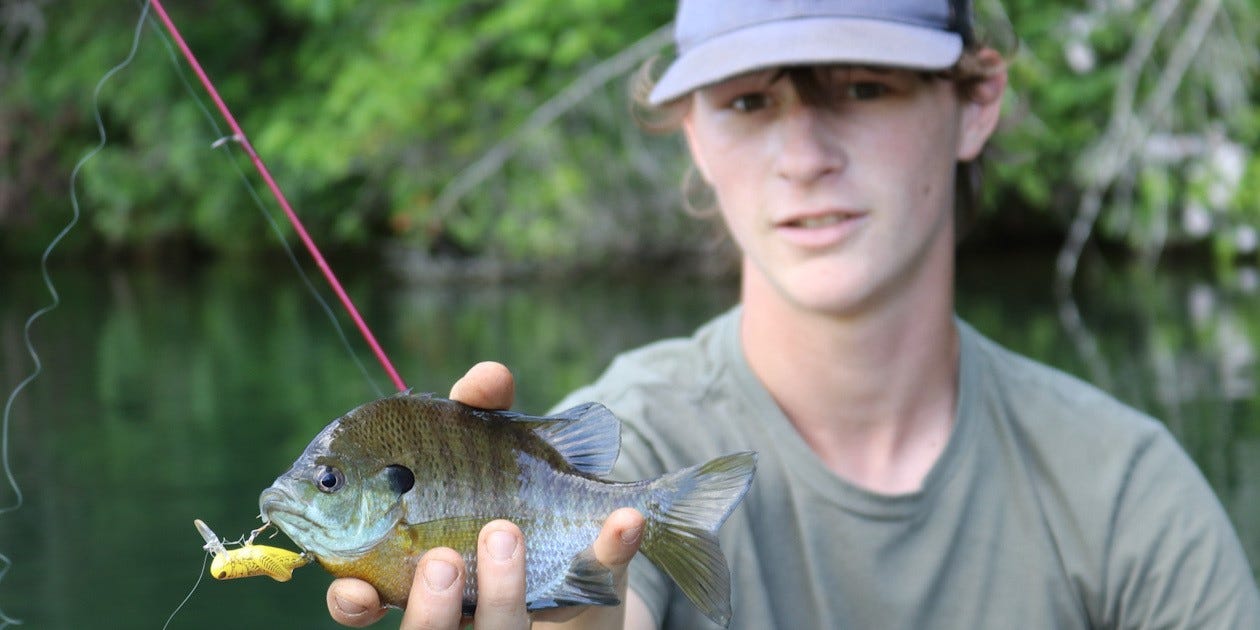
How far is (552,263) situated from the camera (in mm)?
14969

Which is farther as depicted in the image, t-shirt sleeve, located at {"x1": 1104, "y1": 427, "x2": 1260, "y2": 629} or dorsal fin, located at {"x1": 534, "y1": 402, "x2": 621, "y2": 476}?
t-shirt sleeve, located at {"x1": 1104, "y1": 427, "x2": 1260, "y2": 629}

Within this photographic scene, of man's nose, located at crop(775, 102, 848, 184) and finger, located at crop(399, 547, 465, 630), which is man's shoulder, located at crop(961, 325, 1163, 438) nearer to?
man's nose, located at crop(775, 102, 848, 184)

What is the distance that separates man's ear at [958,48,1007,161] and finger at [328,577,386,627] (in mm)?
1535

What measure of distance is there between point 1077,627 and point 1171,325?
8.11 meters

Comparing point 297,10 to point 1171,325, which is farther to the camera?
point 297,10

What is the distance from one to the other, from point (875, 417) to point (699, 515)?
85cm

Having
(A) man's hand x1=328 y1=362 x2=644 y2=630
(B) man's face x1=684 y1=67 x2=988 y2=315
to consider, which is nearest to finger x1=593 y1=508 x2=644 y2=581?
(A) man's hand x1=328 y1=362 x2=644 y2=630

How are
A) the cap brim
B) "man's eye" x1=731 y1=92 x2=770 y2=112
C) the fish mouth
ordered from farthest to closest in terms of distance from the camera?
"man's eye" x1=731 y1=92 x2=770 y2=112, the cap brim, the fish mouth

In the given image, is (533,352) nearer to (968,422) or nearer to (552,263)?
(552,263)

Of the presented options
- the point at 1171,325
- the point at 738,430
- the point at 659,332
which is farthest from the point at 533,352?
the point at 738,430

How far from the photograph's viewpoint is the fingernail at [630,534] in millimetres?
1591

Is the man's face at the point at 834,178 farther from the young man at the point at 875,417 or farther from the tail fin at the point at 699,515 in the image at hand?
the tail fin at the point at 699,515

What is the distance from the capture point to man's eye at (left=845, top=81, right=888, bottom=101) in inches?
93.0

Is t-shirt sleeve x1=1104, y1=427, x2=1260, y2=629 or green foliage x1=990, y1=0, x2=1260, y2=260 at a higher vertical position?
t-shirt sleeve x1=1104, y1=427, x2=1260, y2=629
